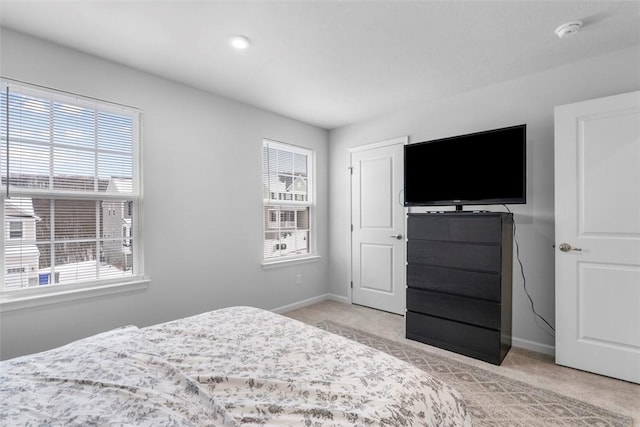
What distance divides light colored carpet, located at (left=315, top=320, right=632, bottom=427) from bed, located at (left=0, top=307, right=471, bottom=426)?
0.97 meters

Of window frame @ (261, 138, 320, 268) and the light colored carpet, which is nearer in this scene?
the light colored carpet

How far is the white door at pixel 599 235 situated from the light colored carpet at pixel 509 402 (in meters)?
0.55

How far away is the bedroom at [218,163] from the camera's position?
86.4 inches

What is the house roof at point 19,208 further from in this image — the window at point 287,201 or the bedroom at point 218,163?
the window at point 287,201

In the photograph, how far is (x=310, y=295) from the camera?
13.5 ft

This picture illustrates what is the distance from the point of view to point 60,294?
7.14 feet

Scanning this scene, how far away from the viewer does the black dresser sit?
245 centimetres

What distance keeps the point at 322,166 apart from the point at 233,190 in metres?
1.49

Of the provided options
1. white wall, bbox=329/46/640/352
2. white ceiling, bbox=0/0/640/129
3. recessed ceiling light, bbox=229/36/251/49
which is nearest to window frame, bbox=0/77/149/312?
white ceiling, bbox=0/0/640/129

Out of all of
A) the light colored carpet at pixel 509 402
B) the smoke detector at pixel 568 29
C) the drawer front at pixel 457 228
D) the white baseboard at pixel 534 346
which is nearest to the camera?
the light colored carpet at pixel 509 402

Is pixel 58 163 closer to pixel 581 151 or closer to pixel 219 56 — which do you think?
pixel 219 56

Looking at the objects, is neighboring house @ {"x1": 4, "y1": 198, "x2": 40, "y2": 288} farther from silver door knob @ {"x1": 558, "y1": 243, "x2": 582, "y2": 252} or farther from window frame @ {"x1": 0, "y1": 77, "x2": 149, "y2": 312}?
silver door knob @ {"x1": 558, "y1": 243, "x2": 582, "y2": 252}

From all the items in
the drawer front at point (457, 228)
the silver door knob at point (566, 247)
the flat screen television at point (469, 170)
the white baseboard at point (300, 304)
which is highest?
the flat screen television at point (469, 170)

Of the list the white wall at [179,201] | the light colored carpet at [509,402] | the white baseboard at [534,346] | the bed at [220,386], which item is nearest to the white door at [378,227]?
the white wall at [179,201]
